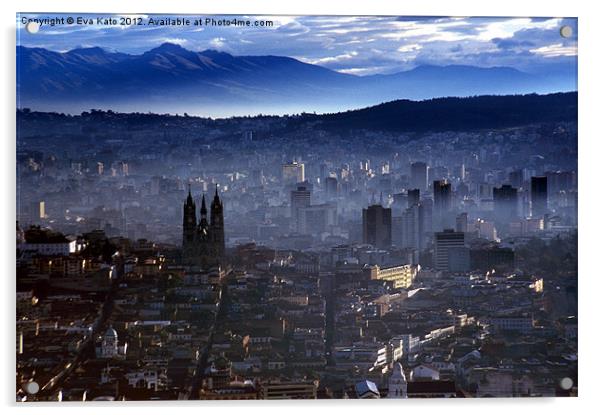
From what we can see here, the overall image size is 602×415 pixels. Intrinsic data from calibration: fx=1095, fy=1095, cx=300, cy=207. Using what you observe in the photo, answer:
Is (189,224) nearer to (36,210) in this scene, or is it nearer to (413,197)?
(36,210)

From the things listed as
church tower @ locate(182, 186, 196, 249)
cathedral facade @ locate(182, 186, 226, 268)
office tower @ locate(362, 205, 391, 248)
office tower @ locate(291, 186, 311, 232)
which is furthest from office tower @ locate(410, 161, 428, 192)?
church tower @ locate(182, 186, 196, 249)

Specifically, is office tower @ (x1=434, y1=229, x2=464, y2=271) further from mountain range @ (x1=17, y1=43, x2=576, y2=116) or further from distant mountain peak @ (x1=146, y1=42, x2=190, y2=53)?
distant mountain peak @ (x1=146, y1=42, x2=190, y2=53)

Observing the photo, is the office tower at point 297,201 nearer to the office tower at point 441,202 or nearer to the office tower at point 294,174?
the office tower at point 294,174

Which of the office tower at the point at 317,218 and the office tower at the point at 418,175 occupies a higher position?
the office tower at the point at 418,175

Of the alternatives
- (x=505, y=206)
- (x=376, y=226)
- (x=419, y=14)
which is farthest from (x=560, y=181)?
(x=419, y=14)

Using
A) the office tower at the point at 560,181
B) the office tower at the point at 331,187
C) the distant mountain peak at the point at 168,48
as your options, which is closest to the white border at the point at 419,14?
the office tower at the point at 560,181

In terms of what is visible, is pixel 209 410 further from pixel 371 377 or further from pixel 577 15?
pixel 577 15

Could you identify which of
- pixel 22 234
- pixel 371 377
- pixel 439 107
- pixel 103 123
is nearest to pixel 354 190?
pixel 439 107
